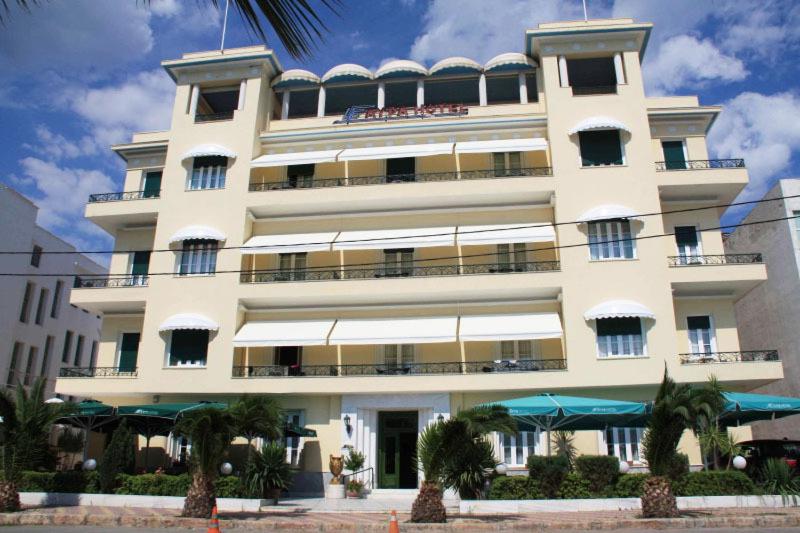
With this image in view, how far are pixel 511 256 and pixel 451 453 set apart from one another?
13333 millimetres

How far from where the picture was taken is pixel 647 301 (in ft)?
84.0

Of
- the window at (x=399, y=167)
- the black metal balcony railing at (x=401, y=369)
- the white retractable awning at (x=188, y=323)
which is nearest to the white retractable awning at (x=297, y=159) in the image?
the window at (x=399, y=167)

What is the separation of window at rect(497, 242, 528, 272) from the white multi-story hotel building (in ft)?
0.35

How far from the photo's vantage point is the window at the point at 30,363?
38938mm

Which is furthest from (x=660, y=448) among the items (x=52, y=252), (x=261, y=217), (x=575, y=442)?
(x=52, y=252)

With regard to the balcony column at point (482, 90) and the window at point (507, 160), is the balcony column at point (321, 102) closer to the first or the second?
the balcony column at point (482, 90)

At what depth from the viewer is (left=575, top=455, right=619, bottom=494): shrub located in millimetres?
20328

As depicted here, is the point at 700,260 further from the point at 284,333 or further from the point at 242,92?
the point at 242,92

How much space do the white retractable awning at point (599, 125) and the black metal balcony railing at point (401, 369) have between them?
32.2 feet

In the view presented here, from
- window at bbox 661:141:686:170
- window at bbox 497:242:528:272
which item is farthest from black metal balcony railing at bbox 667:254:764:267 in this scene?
window at bbox 497:242:528:272

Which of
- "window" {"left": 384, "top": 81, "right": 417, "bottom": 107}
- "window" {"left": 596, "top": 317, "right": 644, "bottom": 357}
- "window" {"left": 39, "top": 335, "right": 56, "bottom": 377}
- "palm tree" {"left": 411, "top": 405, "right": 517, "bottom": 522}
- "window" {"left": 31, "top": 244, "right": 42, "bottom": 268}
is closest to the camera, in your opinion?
"palm tree" {"left": 411, "top": 405, "right": 517, "bottom": 522}

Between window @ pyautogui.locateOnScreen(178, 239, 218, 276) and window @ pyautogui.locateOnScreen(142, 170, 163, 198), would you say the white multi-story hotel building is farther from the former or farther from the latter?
window @ pyautogui.locateOnScreen(142, 170, 163, 198)

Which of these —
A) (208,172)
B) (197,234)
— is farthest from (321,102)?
Answer: (197,234)

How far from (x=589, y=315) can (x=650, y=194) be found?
230 inches
